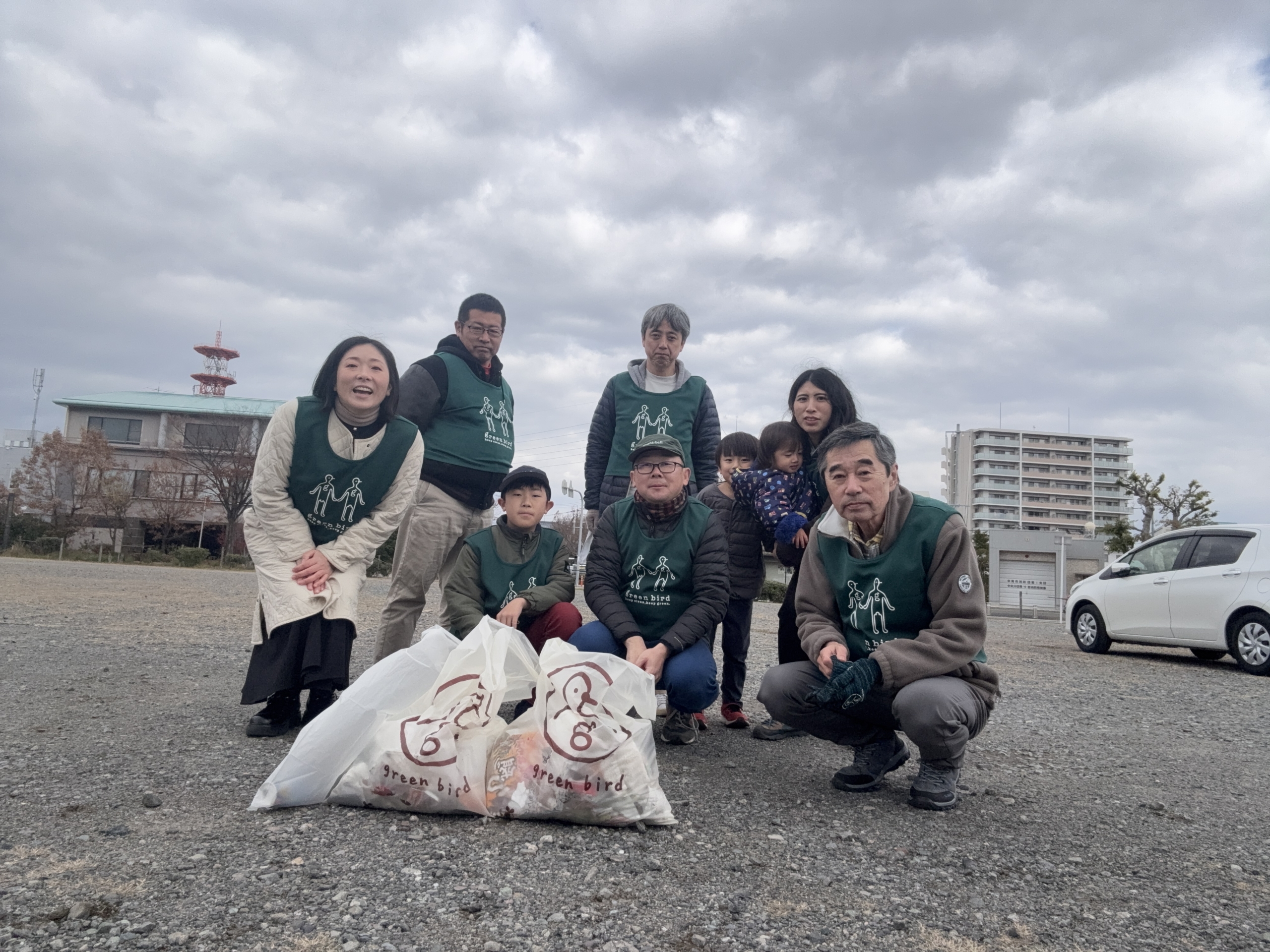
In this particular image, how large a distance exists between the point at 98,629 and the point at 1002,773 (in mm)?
7159

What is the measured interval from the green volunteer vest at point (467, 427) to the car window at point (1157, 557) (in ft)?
27.1

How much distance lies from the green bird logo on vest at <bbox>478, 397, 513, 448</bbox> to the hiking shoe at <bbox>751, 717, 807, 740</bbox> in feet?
6.25

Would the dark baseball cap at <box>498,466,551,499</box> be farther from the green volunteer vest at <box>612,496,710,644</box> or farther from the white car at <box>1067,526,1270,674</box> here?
the white car at <box>1067,526,1270,674</box>

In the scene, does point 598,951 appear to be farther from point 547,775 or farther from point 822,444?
point 822,444

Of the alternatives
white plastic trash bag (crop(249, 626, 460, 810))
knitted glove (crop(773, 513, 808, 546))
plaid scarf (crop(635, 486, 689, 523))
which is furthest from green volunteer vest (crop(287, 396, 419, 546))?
knitted glove (crop(773, 513, 808, 546))

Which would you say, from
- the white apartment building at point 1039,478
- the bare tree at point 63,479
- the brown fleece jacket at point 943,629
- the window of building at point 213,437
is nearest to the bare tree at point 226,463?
the window of building at point 213,437

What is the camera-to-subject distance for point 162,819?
2180 mm

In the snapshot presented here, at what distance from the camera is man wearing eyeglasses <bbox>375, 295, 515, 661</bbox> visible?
398cm

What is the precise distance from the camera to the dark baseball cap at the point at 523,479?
3670mm

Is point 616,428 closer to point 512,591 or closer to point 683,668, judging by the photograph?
point 512,591

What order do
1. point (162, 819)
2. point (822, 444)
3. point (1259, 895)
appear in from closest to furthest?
point (1259, 895) < point (162, 819) < point (822, 444)

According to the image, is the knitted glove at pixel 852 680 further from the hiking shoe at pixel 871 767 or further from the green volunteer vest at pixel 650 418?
the green volunteer vest at pixel 650 418

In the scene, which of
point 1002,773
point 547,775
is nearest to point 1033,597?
point 1002,773

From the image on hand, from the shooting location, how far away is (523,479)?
12.1ft
